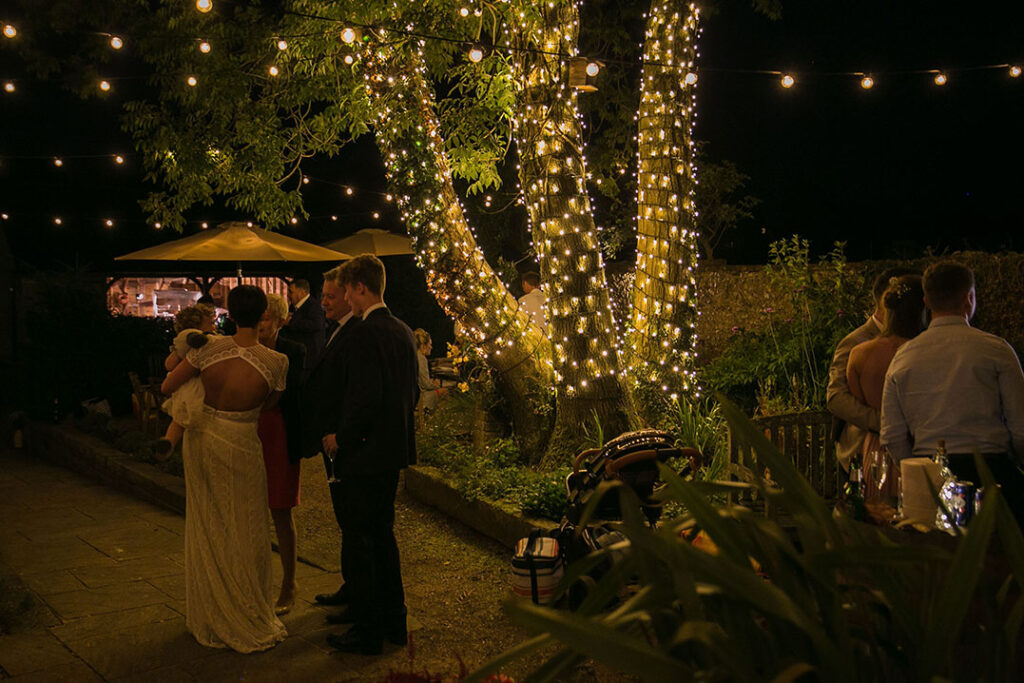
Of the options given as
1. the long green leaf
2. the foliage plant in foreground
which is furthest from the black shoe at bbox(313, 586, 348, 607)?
the long green leaf

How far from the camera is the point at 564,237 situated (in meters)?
7.87

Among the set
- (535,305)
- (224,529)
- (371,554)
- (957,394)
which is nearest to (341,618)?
(371,554)

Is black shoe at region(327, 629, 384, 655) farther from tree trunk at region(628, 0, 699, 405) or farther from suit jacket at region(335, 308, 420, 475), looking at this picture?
tree trunk at region(628, 0, 699, 405)

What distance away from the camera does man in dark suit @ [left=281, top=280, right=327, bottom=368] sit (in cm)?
957

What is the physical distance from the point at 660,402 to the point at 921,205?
21.5m

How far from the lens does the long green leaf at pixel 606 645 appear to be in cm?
158

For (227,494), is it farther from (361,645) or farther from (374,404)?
(361,645)

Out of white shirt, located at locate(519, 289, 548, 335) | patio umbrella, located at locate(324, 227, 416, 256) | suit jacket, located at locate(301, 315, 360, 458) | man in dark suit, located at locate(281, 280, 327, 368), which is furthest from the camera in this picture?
patio umbrella, located at locate(324, 227, 416, 256)

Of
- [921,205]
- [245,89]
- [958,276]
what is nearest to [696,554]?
[958,276]

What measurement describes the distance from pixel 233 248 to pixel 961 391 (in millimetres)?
11435

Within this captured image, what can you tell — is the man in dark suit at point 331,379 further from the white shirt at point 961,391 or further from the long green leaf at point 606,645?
the long green leaf at point 606,645

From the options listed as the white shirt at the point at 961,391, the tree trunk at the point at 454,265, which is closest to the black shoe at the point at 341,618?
the white shirt at the point at 961,391

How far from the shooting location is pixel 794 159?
26609mm

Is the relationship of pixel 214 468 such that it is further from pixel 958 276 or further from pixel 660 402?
pixel 660 402
